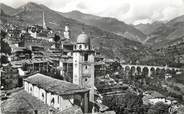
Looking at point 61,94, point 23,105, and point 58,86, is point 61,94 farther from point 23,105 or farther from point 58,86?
point 23,105

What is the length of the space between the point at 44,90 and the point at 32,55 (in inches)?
1265

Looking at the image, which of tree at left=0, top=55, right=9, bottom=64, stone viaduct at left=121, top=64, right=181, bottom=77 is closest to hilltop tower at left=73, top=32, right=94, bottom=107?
tree at left=0, top=55, right=9, bottom=64

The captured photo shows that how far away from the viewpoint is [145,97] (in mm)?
69625

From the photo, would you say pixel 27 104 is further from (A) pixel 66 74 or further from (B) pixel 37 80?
(A) pixel 66 74

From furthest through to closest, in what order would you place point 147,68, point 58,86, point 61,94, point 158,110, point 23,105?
point 147,68 → point 158,110 → point 58,86 → point 23,105 → point 61,94

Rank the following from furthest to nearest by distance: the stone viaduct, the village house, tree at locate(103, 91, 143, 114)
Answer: the stone viaduct < tree at locate(103, 91, 143, 114) < the village house

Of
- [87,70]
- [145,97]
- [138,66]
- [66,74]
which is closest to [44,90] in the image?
[87,70]

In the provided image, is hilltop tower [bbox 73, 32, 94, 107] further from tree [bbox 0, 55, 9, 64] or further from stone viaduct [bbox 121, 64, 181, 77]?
stone viaduct [bbox 121, 64, 181, 77]

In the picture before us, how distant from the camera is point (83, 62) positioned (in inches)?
1587

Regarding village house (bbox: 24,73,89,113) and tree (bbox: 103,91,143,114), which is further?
tree (bbox: 103,91,143,114)

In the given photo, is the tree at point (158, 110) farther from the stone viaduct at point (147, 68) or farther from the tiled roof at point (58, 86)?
the stone viaduct at point (147, 68)

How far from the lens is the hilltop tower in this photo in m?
40.2

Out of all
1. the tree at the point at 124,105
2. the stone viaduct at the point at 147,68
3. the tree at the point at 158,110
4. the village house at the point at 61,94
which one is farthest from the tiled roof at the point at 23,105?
the stone viaduct at the point at 147,68

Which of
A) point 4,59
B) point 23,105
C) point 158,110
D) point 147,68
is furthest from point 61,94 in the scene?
point 147,68
